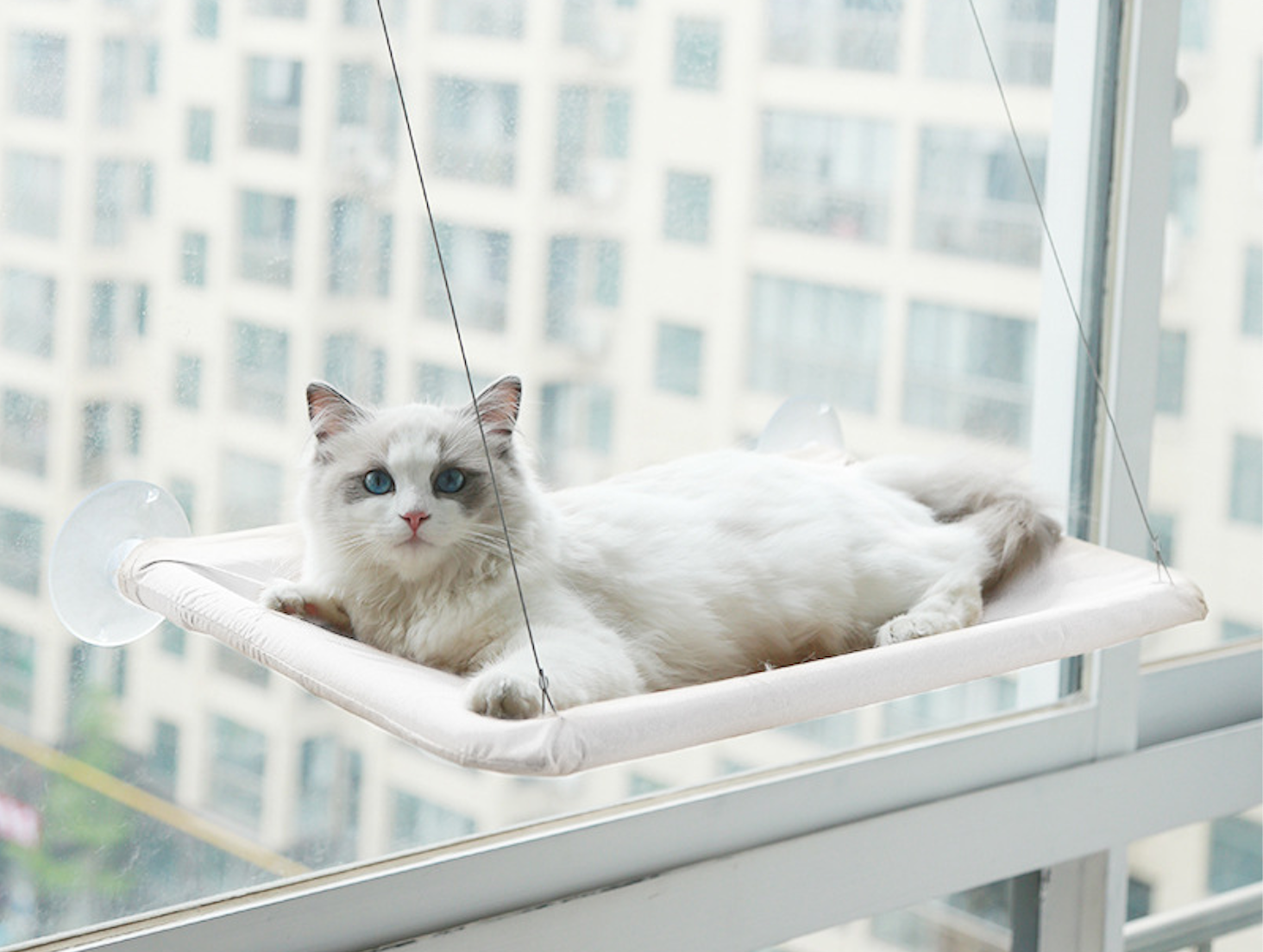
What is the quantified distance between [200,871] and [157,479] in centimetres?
43

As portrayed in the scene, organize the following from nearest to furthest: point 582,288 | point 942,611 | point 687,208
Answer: point 942,611, point 582,288, point 687,208

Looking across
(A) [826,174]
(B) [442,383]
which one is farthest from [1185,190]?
(B) [442,383]

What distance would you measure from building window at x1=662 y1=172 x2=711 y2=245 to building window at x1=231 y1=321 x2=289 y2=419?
25.8 inches

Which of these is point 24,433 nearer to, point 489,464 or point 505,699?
point 489,464

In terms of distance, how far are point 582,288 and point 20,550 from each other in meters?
0.83

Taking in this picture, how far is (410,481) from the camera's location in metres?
1.00

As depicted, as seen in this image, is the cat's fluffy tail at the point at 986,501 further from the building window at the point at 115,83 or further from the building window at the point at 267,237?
the building window at the point at 115,83

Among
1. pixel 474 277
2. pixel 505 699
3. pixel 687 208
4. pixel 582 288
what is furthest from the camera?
pixel 687 208

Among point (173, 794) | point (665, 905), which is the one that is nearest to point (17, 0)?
point (173, 794)

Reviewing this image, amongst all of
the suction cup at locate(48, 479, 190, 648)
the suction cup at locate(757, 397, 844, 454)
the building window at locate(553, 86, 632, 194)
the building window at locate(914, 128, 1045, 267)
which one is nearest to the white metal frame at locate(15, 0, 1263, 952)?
the building window at locate(914, 128, 1045, 267)

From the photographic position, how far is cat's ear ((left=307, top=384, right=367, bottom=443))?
3.41 feet

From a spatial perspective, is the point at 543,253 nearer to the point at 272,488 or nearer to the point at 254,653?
the point at 272,488

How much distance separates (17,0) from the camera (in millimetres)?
1319

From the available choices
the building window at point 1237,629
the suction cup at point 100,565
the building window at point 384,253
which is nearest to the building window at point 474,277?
the building window at point 384,253
